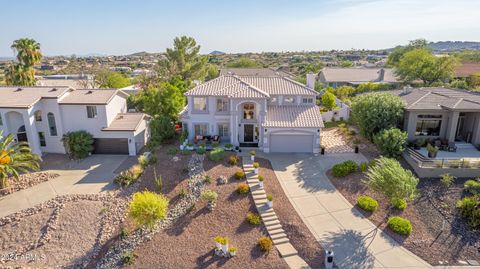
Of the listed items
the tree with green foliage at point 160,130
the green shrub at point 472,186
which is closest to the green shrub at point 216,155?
the tree with green foliage at point 160,130

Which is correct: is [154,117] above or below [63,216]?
above

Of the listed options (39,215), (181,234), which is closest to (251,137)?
(181,234)

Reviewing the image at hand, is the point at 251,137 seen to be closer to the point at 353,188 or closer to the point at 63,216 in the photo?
the point at 353,188

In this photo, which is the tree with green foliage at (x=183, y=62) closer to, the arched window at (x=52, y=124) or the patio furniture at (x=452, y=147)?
the arched window at (x=52, y=124)

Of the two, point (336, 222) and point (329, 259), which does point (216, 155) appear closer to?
point (336, 222)

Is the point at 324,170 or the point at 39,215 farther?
the point at 324,170
